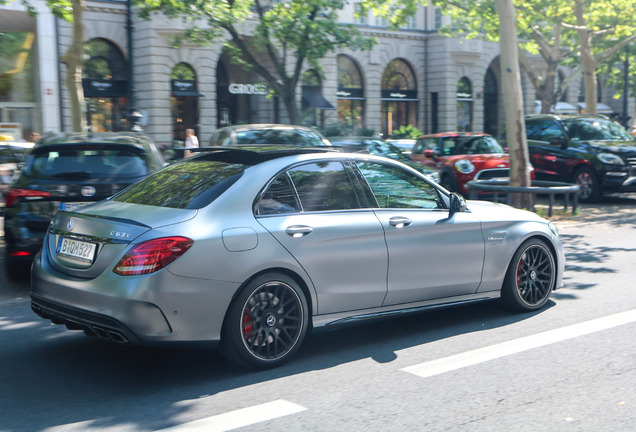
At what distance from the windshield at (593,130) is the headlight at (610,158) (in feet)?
3.15

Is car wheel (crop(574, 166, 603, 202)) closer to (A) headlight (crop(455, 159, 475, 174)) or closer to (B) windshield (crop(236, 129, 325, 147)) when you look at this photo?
(A) headlight (crop(455, 159, 475, 174))

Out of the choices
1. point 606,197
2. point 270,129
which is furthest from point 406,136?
point 270,129

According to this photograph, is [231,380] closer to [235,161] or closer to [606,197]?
[235,161]

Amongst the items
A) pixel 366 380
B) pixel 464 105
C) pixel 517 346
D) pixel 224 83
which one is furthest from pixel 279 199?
pixel 464 105

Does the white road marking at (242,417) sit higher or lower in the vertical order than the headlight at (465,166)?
lower

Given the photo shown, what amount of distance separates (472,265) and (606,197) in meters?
13.3

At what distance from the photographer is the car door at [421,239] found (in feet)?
19.2

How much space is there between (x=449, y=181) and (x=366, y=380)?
1209cm

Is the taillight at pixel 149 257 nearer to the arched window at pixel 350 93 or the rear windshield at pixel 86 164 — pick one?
the rear windshield at pixel 86 164

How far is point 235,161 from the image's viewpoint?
570 cm

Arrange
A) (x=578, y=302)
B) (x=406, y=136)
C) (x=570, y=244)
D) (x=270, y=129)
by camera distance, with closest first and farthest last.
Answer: (x=578, y=302) < (x=570, y=244) < (x=270, y=129) < (x=406, y=136)

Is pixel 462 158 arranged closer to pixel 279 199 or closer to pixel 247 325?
pixel 279 199

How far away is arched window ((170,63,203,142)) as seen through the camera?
30641 mm

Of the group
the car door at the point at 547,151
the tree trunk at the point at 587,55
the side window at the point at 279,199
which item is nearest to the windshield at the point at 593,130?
the car door at the point at 547,151
